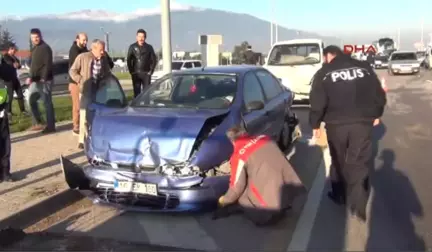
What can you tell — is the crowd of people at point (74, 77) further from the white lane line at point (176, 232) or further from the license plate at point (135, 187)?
the white lane line at point (176, 232)

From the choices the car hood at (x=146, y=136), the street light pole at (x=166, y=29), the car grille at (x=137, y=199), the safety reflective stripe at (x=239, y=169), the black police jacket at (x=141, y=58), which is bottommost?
the car grille at (x=137, y=199)

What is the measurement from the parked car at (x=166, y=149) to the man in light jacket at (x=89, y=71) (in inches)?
71.1

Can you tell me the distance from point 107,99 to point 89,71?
153 cm

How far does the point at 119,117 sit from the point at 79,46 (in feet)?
14.3

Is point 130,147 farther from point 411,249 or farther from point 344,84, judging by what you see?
point 411,249

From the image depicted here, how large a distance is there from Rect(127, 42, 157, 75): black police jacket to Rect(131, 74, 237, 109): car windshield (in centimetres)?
384

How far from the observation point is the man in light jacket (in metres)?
8.95

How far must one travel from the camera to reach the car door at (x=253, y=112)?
22.5 feet

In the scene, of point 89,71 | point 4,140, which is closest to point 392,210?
point 4,140

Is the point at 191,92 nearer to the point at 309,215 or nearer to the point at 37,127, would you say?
the point at 309,215

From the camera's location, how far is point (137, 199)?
5.88 m

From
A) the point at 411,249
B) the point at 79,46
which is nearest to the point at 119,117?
the point at 411,249

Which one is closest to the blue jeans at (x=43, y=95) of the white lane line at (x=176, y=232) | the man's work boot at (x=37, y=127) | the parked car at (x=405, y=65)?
the man's work boot at (x=37, y=127)

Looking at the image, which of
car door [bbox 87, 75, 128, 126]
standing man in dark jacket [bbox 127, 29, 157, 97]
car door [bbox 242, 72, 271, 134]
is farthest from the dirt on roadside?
standing man in dark jacket [bbox 127, 29, 157, 97]
